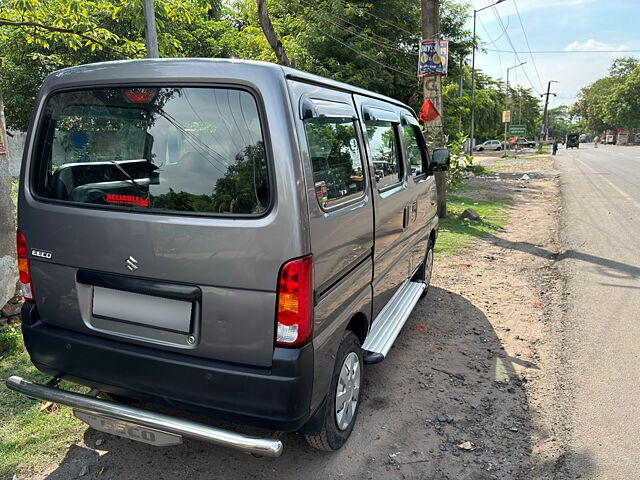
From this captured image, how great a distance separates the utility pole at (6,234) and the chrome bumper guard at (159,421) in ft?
7.44

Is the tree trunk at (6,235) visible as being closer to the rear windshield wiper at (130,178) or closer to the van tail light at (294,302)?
the rear windshield wiper at (130,178)

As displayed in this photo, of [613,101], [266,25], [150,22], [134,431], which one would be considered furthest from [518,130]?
[613,101]

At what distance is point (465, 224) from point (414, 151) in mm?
5705

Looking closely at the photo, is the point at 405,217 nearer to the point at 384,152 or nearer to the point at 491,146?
the point at 384,152

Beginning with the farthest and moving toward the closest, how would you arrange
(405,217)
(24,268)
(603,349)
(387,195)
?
(603,349) → (405,217) → (387,195) → (24,268)

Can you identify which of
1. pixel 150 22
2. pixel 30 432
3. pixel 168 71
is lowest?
pixel 30 432

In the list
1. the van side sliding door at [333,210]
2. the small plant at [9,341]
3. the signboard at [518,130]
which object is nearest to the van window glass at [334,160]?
the van side sliding door at [333,210]

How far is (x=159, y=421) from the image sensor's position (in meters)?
2.23

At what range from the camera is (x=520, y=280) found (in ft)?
21.2

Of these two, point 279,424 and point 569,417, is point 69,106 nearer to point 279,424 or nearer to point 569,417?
point 279,424

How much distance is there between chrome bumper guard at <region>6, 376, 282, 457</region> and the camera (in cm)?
211

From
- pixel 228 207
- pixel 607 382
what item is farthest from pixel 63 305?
pixel 607 382

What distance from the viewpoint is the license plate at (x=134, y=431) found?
2.28 meters

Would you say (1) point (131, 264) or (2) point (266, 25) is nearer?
(1) point (131, 264)
